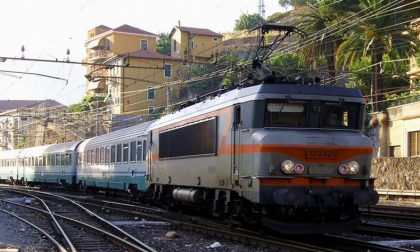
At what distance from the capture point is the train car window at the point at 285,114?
1214cm

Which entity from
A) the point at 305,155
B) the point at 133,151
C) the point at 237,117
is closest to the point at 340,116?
the point at 305,155

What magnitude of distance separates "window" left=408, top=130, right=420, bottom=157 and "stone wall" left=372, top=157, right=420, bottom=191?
352 cm

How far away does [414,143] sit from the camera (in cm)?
3453

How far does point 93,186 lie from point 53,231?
1775 cm

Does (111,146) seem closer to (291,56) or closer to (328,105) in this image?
(328,105)

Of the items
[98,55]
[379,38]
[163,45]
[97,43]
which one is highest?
[163,45]

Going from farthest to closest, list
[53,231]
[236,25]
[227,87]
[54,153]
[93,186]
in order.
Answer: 1. [236,25]
2. [54,153]
3. [93,186]
4. [53,231]
5. [227,87]

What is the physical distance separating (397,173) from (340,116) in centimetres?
1924

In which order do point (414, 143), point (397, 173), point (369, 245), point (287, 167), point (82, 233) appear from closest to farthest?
1. point (369, 245)
2. point (287, 167)
3. point (82, 233)
4. point (397, 173)
5. point (414, 143)

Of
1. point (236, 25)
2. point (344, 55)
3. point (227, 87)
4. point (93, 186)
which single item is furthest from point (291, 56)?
point (227, 87)

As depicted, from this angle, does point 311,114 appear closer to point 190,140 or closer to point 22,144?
point 190,140

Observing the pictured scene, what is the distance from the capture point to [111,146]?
1170 inches

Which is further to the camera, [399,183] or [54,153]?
[54,153]

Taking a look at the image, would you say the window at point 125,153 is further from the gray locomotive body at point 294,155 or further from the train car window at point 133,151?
the gray locomotive body at point 294,155
